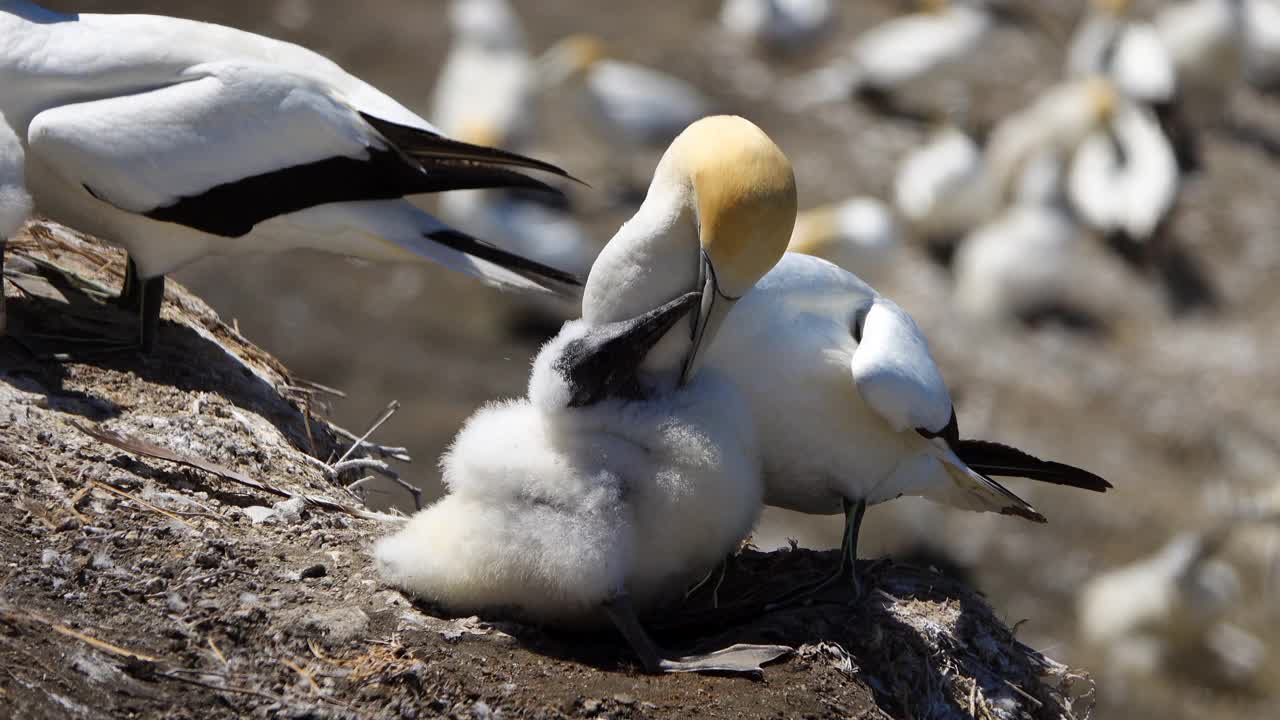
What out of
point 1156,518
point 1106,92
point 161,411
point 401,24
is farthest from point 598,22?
point 161,411

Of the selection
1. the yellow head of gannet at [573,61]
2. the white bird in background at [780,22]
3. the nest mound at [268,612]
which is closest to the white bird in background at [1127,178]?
the white bird in background at [780,22]

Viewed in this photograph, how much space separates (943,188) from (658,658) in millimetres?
10356

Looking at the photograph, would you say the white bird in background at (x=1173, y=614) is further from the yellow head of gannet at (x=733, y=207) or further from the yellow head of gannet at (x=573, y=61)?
the yellow head of gannet at (x=733, y=207)

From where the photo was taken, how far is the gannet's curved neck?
11.0ft

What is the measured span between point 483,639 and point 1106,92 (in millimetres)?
11453

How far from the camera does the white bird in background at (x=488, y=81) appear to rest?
12047 mm

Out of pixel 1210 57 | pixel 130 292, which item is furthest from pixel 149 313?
pixel 1210 57

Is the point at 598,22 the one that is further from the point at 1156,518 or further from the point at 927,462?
the point at 927,462

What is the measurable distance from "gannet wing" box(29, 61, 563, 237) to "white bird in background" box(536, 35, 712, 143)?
8.32m

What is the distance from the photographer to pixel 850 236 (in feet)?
37.2

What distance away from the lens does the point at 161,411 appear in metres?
4.15

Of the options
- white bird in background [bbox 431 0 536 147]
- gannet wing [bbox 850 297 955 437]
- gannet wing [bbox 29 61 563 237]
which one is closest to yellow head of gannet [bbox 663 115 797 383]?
gannet wing [bbox 850 297 955 437]

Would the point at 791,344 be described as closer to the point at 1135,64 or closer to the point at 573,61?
the point at 573,61

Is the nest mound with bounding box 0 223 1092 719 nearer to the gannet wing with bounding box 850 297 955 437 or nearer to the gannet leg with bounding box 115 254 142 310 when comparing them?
the gannet leg with bounding box 115 254 142 310
